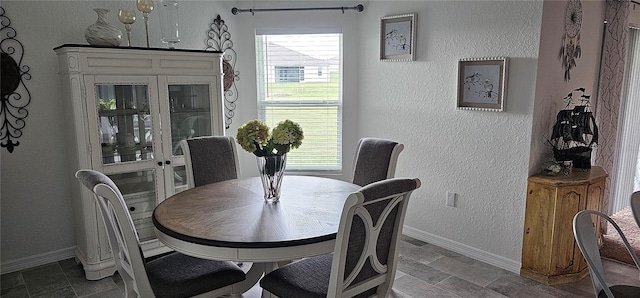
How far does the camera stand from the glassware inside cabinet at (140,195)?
316 centimetres

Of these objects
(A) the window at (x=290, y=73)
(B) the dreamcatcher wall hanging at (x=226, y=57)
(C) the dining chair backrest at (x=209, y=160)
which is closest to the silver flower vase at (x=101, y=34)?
(C) the dining chair backrest at (x=209, y=160)

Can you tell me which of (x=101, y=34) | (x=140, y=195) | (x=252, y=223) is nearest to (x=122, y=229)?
(x=252, y=223)

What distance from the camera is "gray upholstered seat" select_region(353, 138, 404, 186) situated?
275 centimetres

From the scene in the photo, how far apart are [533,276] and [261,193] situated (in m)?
2.01

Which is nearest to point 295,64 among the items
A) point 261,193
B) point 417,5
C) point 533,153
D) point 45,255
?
point 417,5

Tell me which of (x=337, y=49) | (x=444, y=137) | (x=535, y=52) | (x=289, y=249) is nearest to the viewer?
(x=289, y=249)

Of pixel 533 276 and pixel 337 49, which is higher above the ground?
pixel 337 49

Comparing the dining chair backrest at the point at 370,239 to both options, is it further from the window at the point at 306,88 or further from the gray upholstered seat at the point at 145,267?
the window at the point at 306,88

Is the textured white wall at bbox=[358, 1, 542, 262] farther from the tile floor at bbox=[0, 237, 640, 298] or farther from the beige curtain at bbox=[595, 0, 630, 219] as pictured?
the beige curtain at bbox=[595, 0, 630, 219]

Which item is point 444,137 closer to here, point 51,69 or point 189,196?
point 189,196

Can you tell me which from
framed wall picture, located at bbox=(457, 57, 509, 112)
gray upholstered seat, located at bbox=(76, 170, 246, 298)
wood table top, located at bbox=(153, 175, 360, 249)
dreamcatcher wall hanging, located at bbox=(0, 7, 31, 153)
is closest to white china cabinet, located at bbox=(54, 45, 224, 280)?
dreamcatcher wall hanging, located at bbox=(0, 7, 31, 153)

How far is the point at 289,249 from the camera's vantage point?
5.80ft

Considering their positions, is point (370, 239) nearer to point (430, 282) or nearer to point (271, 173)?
point (271, 173)

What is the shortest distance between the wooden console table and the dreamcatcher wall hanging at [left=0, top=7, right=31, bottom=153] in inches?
143
